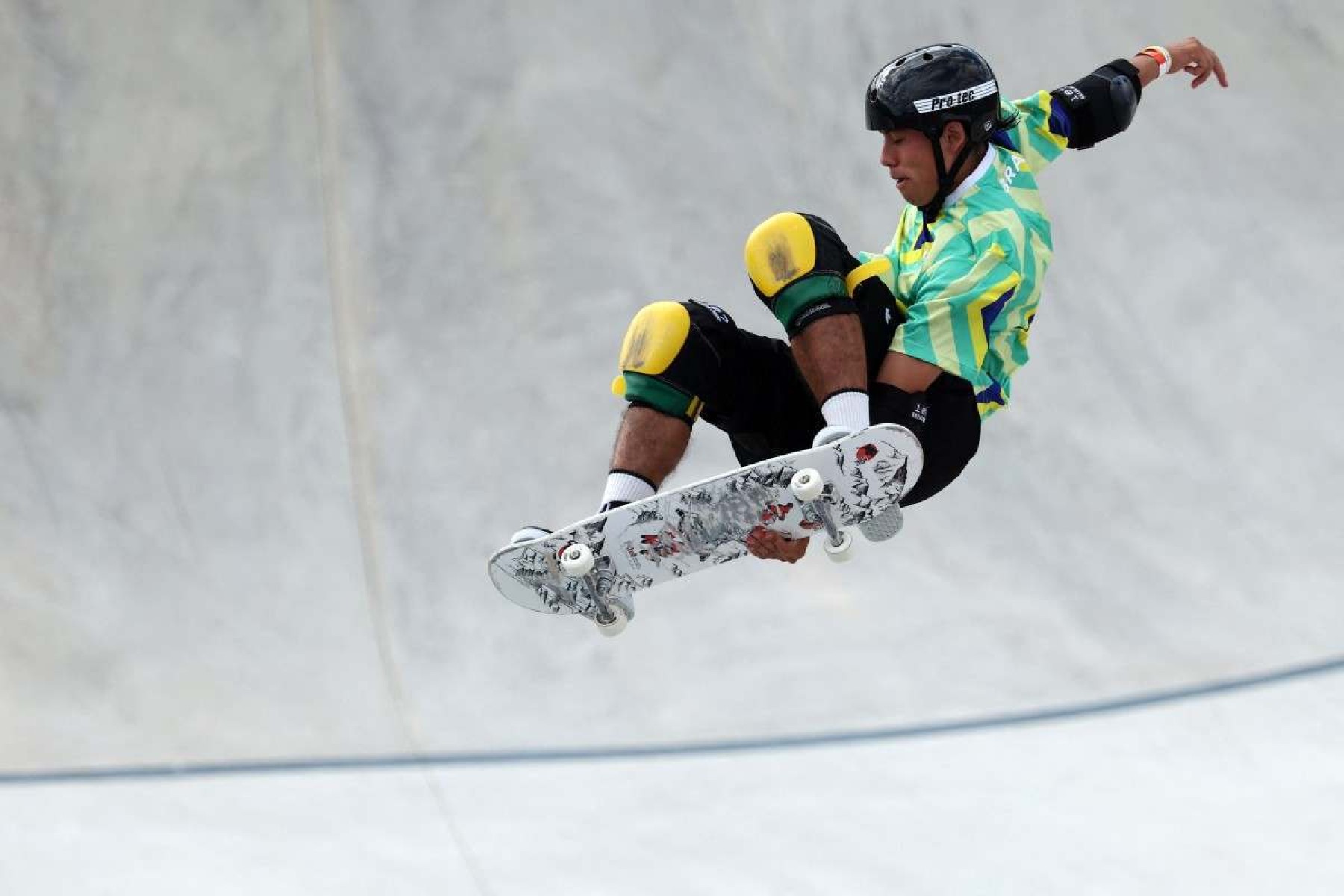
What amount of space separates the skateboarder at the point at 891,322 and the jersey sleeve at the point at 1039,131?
97mm

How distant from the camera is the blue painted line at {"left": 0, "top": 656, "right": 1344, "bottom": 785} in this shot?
606 cm

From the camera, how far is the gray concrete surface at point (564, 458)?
564 centimetres

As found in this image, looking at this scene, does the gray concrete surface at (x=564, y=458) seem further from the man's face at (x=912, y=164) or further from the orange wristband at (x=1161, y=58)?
the orange wristband at (x=1161, y=58)

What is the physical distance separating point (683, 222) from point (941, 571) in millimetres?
2004

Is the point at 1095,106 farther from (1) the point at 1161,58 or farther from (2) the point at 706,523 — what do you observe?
(2) the point at 706,523

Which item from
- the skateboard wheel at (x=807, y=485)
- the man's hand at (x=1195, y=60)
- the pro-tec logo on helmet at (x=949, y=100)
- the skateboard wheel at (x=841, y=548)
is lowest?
the skateboard wheel at (x=841, y=548)

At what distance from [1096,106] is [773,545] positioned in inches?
64.9

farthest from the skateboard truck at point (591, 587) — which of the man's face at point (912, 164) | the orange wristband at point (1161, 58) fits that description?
the orange wristband at point (1161, 58)

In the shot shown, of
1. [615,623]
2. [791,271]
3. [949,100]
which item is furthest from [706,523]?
[949,100]

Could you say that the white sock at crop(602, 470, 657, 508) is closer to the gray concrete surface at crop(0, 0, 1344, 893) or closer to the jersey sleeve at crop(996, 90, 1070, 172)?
the gray concrete surface at crop(0, 0, 1344, 893)

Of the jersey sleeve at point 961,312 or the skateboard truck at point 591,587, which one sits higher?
the jersey sleeve at point 961,312

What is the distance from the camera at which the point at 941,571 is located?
6781 millimetres

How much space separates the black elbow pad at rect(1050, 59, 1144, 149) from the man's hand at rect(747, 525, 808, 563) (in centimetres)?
149

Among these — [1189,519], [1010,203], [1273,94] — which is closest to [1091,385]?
[1189,519]
